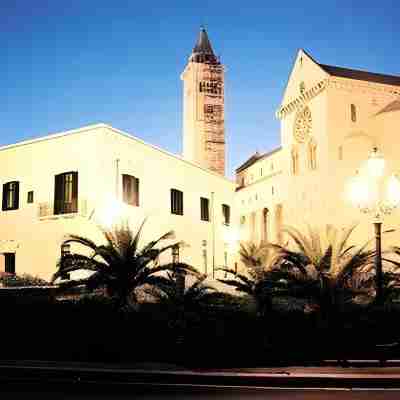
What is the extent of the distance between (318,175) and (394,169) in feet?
20.1

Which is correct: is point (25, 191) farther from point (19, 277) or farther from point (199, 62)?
point (199, 62)

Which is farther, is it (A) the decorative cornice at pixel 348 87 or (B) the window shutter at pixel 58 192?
(A) the decorative cornice at pixel 348 87

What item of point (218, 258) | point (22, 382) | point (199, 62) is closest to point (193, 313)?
point (22, 382)

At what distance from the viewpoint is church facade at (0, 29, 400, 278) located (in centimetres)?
2559

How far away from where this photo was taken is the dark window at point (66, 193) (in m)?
→ 25.5

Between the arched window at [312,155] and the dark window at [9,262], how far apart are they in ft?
84.2

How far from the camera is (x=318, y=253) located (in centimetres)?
1766

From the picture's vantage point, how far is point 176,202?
31.4 meters

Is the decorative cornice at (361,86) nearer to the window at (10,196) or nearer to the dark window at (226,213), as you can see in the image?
the dark window at (226,213)

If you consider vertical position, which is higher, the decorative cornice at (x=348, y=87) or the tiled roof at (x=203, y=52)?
the tiled roof at (x=203, y=52)

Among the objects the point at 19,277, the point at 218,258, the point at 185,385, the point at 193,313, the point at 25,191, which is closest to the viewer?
the point at 185,385

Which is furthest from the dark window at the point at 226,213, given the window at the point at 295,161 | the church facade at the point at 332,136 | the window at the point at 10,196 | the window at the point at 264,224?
the window at the point at 264,224

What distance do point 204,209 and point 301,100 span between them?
57.0ft

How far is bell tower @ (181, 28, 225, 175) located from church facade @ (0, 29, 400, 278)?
68.4ft
